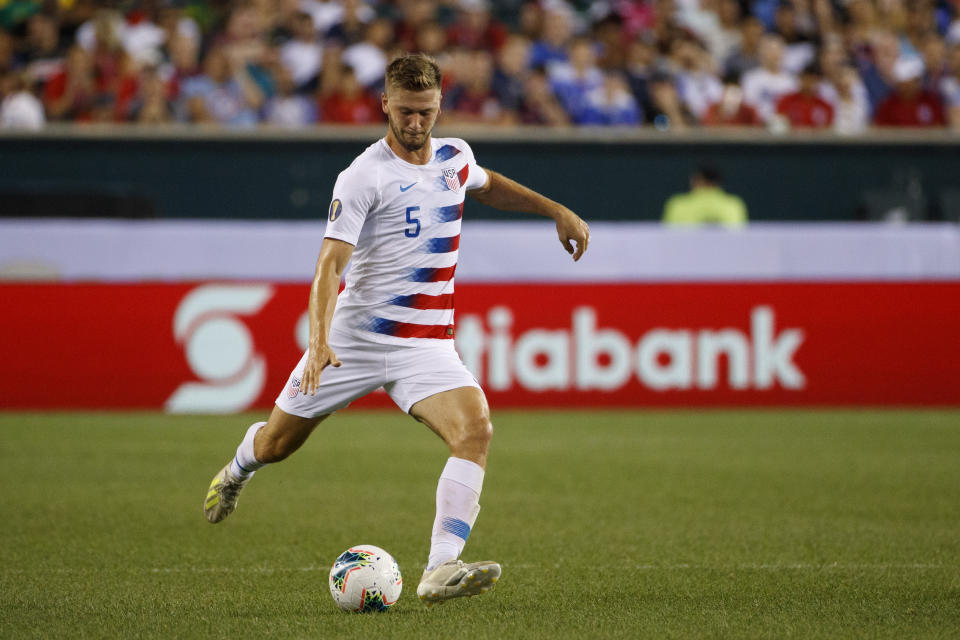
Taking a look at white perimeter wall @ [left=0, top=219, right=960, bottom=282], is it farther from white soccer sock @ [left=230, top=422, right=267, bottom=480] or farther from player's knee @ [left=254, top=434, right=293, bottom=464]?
player's knee @ [left=254, top=434, right=293, bottom=464]

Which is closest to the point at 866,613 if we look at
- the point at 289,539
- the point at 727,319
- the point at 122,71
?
the point at 289,539

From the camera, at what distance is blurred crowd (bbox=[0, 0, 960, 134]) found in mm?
15141

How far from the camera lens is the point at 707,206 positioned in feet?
47.4

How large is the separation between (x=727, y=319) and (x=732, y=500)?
5.16 meters

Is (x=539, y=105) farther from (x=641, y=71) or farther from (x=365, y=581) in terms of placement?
(x=365, y=581)

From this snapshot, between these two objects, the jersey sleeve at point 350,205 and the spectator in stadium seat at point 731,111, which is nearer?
the jersey sleeve at point 350,205

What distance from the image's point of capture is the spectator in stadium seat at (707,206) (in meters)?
14.4

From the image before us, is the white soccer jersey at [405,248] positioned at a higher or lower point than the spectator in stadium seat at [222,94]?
lower

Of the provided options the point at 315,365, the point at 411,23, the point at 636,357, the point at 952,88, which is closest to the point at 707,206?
the point at 636,357

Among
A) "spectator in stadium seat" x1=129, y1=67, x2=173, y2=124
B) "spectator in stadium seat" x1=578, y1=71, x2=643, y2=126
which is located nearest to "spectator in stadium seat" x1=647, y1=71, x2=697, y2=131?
"spectator in stadium seat" x1=578, y1=71, x2=643, y2=126

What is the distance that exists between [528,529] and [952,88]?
10.7 metres

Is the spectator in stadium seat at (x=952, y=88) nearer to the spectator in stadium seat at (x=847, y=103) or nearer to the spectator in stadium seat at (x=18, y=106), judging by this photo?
the spectator in stadium seat at (x=847, y=103)

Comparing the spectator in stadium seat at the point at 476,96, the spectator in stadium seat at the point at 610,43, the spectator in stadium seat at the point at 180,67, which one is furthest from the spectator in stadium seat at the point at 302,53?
the spectator in stadium seat at the point at 610,43

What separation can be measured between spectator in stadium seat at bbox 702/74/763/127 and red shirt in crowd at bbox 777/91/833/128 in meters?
0.37
